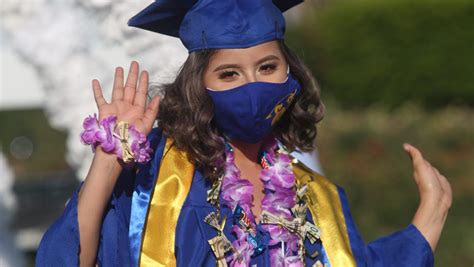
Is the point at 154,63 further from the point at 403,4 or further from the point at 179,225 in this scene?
the point at 403,4

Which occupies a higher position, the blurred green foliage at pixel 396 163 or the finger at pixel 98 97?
the finger at pixel 98 97

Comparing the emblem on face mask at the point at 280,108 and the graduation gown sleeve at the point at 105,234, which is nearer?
the graduation gown sleeve at the point at 105,234

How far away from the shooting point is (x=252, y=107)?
9.56 feet

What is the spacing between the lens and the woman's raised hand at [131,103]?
9.26 feet

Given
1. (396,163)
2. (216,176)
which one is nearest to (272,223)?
(216,176)

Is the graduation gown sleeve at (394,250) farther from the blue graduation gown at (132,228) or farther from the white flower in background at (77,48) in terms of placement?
the white flower in background at (77,48)

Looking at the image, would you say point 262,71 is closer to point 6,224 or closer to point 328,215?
point 328,215

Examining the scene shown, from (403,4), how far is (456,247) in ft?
18.1

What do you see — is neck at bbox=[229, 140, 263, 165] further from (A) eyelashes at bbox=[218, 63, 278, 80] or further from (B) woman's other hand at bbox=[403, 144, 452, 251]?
(B) woman's other hand at bbox=[403, 144, 452, 251]

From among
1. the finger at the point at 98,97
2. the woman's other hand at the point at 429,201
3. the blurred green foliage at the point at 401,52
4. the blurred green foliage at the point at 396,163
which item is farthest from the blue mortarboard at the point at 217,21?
the blurred green foliage at the point at 401,52

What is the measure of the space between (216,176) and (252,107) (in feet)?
0.75

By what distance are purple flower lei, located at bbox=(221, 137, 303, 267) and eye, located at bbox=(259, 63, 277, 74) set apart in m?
0.26

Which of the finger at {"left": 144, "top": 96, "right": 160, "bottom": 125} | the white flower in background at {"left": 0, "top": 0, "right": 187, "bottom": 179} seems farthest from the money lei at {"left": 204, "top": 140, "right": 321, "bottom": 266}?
the white flower in background at {"left": 0, "top": 0, "right": 187, "bottom": 179}

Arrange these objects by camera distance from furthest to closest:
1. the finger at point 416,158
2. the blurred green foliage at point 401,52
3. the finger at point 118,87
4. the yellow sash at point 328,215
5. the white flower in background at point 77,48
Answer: the blurred green foliage at point 401,52 < the white flower in background at point 77,48 < the finger at point 416,158 < the yellow sash at point 328,215 < the finger at point 118,87
